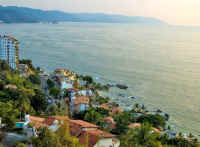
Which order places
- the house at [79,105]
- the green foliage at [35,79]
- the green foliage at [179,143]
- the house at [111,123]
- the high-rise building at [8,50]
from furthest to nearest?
the high-rise building at [8,50]
the green foliage at [35,79]
the house at [79,105]
the house at [111,123]
the green foliage at [179,143]

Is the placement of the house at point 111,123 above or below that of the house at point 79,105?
below

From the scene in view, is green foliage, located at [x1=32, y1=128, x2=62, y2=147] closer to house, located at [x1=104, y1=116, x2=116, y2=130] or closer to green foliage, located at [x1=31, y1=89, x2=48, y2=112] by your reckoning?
green foliage, located at [x1=31, y1=89, x2=48, y2=112]

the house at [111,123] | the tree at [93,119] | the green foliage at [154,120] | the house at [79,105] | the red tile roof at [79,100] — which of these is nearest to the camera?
the tree at [93,119]

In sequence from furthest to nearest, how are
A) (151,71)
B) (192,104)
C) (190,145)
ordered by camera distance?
1. (151,71)
2. (192,104)
3. (190,145)

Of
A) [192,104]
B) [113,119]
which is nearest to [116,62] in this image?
[192,104]

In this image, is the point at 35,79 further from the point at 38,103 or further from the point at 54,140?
the point at 54,140

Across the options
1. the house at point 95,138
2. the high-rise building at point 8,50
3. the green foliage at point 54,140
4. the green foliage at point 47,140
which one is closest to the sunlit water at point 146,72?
the high-rise building at point 8,50

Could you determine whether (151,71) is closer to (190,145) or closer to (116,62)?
(116,62)

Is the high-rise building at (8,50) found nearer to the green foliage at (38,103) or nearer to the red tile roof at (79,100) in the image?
the red tile roof at (79,100)

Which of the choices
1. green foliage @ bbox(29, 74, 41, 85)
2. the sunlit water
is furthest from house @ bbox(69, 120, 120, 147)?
green foliage @ bbox(29, 74, 41, 85)
